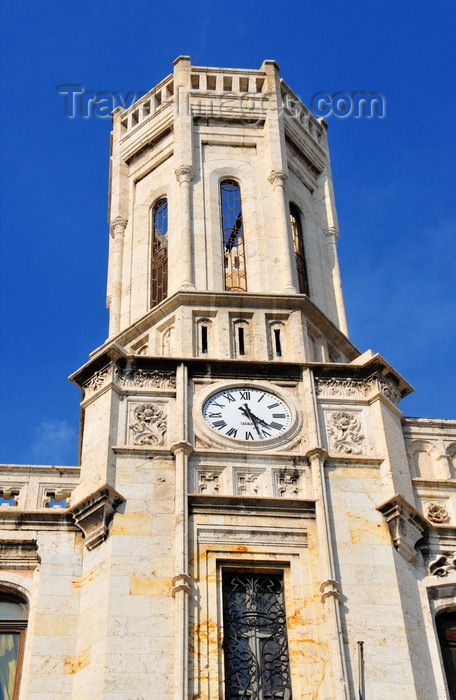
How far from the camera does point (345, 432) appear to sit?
1174 inches

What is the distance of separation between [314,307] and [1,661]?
1198 cm

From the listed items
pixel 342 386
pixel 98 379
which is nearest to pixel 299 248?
pixel 342 386

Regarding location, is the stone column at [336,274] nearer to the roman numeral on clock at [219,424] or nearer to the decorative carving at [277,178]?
the decorative carving at [277,178]

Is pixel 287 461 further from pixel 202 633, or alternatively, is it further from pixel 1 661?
pixel 1 661

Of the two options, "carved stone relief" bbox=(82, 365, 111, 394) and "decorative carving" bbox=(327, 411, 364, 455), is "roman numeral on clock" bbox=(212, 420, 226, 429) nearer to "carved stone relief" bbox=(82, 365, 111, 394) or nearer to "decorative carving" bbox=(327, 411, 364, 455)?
"decorative carving" bbox=(327, 411, 364, 455)

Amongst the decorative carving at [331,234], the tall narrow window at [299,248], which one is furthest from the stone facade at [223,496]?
the decorative carving at [331,234]

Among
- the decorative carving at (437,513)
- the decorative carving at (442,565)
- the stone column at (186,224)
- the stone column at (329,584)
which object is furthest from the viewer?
the stone column at (186,224)

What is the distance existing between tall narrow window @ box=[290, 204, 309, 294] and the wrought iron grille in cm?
1081

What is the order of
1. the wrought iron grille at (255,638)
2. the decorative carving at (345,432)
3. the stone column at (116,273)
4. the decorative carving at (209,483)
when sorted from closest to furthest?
the wrought iron grille at (255,638) → the decorative carving at (209,483) → the decorative carving at (345,432) → the stone column at (116,273)

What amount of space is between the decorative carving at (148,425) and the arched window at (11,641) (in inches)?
168

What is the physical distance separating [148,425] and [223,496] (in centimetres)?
278

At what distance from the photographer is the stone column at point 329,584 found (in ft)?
81.5

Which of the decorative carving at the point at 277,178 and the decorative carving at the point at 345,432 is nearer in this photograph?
the decorative carving at the point at 345,432

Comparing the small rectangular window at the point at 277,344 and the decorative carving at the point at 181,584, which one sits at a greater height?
the small rectangular window at the point at 277,344
